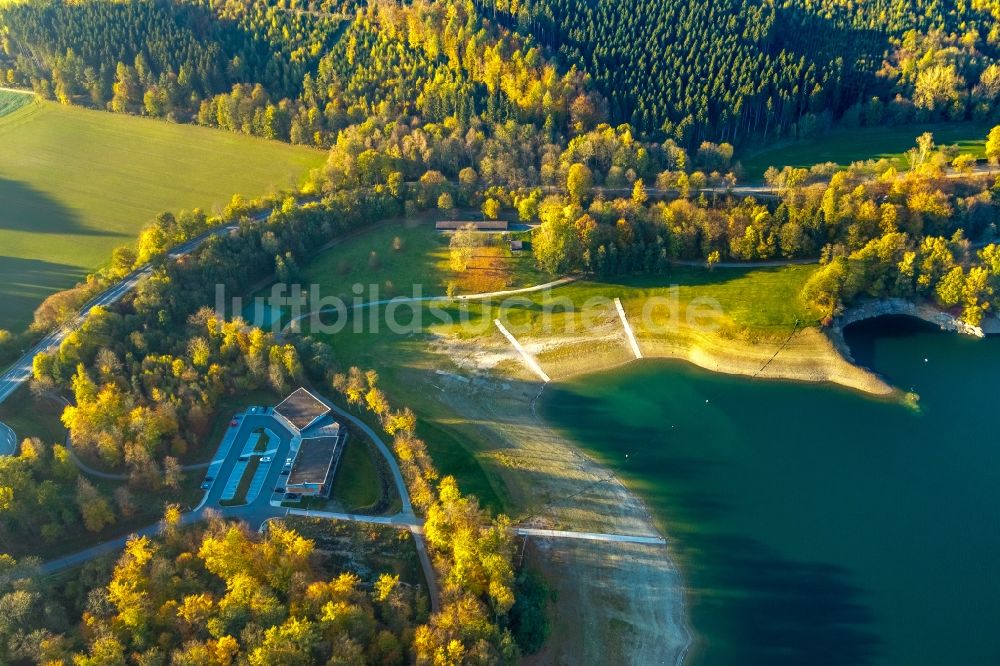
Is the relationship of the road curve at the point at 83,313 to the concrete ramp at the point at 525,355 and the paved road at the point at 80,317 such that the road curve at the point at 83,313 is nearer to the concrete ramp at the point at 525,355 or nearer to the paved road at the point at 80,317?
the paved road at the point at 80,317

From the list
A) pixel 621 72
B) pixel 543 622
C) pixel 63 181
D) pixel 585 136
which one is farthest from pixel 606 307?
pixel 63 181

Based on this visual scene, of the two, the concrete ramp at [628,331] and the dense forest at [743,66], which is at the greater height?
the dense forest at [743,66]

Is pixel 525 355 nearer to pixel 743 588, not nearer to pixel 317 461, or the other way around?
pixel 317 461

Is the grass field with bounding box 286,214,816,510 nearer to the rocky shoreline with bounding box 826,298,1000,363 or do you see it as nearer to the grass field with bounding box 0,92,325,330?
the rocky shoreline with bounding box 826,298,1000,363

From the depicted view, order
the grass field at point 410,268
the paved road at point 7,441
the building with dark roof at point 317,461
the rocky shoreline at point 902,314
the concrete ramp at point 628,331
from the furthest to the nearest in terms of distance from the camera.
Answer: the grass field at point 410,268, the concrete ramp at point 628,331, the rocky shoreline at point 902,314, the building with dark roof at point 317,461, the paved road at point 7,441

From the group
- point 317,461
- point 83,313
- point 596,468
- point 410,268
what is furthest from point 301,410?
point 596,468

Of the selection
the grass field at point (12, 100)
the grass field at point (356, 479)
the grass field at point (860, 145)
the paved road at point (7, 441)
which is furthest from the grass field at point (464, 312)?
the grass field at point (12, 100)
